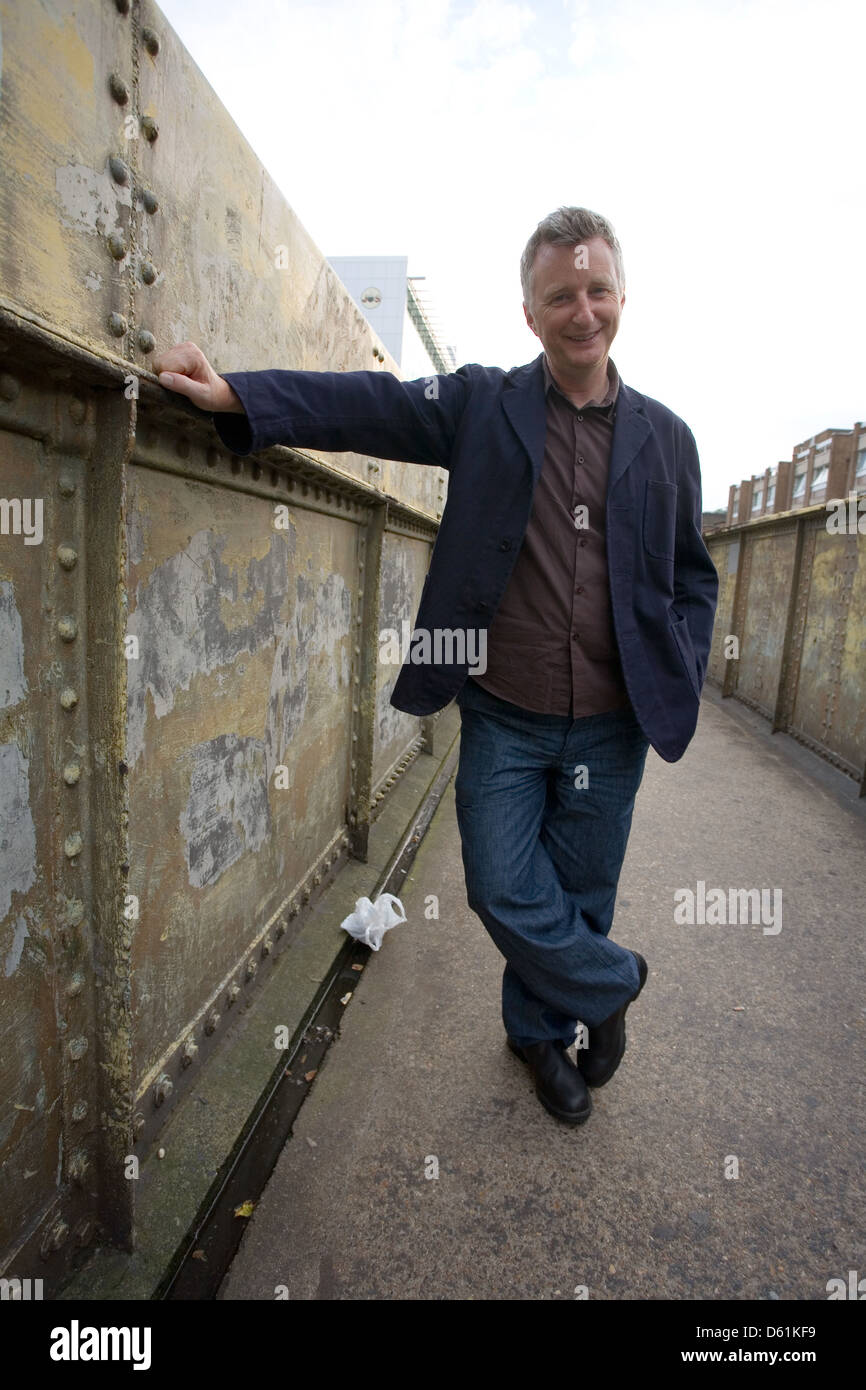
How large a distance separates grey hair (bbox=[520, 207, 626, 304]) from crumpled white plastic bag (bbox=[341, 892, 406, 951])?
232cm

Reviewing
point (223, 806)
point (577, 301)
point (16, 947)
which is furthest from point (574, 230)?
point (16, 947)

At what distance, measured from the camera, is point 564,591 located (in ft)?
6.54

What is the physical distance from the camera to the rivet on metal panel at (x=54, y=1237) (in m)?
1.47

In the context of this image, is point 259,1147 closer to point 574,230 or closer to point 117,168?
point 117,168

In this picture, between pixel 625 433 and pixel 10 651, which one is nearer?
pixel 10 651

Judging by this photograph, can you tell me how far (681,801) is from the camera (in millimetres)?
5141

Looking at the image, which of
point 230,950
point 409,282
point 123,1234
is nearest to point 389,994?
point 230,950

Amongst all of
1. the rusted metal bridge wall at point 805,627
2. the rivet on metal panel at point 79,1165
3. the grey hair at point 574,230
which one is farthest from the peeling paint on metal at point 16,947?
the rusted metal bridge wall at point 805,627

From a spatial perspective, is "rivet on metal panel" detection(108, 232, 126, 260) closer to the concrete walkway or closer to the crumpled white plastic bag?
the concrete walkway

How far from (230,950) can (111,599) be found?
131cm

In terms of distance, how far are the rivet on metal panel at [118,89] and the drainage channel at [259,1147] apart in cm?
222

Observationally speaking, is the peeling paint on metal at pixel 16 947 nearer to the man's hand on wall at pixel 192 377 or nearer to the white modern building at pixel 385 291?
the man's hand on wall at pixel 192 377

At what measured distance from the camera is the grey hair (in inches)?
74.1

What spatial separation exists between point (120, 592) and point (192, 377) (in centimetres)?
47
